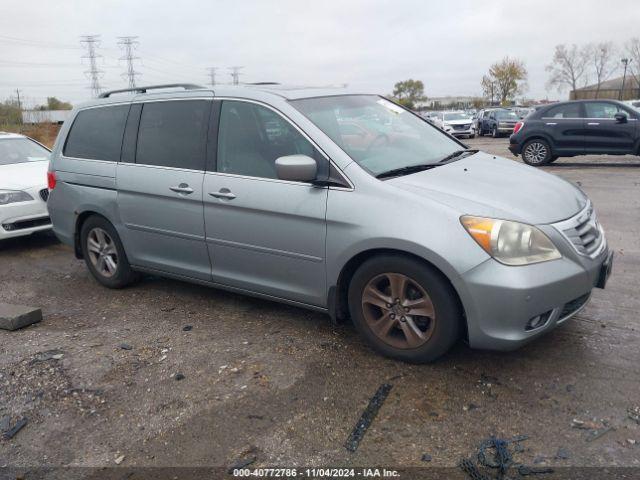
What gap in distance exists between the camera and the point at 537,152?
569 inches

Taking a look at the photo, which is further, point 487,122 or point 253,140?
point 487,122

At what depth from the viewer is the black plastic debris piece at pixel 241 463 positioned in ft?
9.22

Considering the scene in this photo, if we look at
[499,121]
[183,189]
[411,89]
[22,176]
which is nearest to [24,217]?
[22,176]

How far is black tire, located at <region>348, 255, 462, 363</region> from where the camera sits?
342 cm

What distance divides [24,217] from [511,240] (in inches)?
246

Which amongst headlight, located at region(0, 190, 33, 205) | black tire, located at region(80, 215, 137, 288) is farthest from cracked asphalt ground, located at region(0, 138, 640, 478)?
headlight, located at region(0, 190, 33, 205)

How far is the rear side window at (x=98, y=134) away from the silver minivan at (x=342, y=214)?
0.06 ft

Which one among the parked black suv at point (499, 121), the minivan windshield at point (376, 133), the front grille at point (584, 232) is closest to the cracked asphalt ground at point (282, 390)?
the front grille at point (584, 232)

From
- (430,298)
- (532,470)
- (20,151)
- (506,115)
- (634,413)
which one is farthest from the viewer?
(506,115)

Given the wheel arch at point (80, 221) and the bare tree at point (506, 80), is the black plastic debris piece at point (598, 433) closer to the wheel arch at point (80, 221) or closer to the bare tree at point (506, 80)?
the wheel arch at point (80, 221)

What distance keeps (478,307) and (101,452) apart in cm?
219

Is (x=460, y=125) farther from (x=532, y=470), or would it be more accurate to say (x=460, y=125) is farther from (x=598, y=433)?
(x=532, y=470)

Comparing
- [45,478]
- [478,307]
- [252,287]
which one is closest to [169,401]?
[45,478]

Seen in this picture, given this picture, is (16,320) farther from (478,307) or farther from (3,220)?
(478,307)
